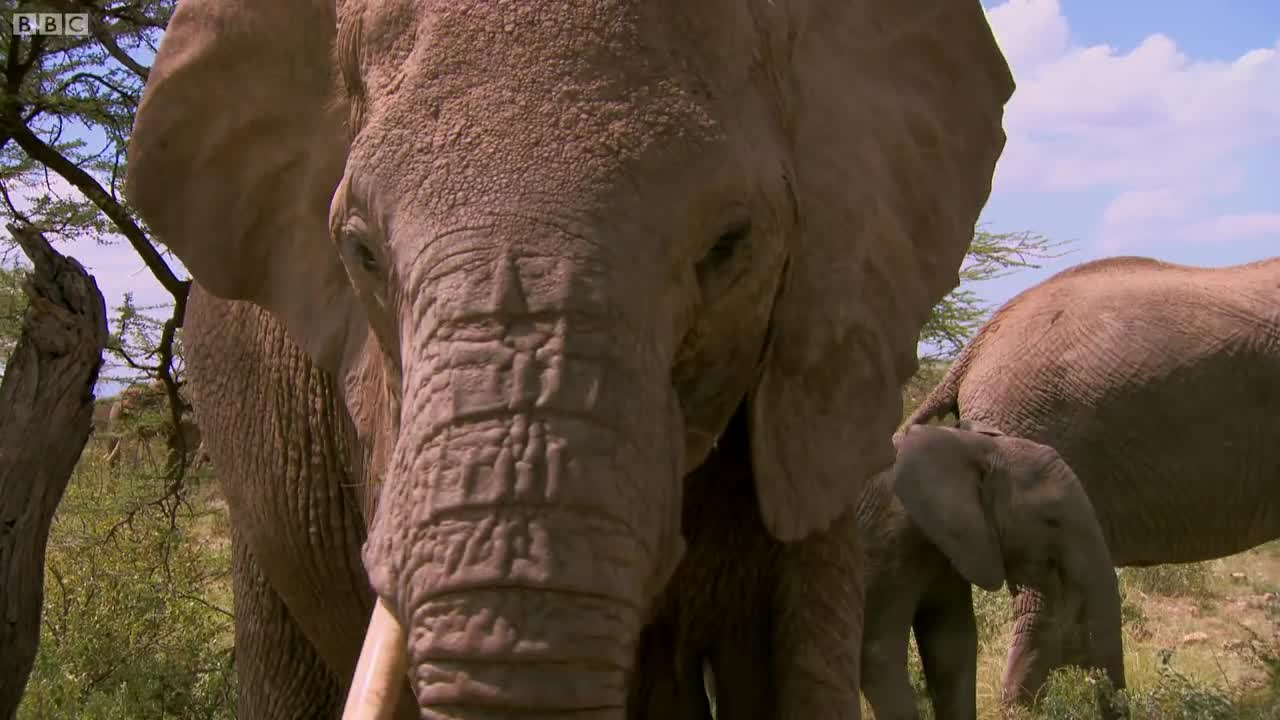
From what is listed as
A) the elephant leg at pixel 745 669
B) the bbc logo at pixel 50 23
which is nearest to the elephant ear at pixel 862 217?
the elephant leg at pixel 745 669

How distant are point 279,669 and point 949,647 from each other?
2.49 meters

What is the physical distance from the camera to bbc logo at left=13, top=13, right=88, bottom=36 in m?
4.27

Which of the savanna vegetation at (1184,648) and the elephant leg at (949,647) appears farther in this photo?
the elephant leg at (949,647)

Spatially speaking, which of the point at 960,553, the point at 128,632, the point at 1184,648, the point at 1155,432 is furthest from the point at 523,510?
the point at 1184,648

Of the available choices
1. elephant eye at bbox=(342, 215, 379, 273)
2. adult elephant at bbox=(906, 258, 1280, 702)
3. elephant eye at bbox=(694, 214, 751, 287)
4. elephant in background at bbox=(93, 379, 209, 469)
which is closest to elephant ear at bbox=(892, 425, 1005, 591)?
adult elephant at bbox=(906, 258, 1280, 702)

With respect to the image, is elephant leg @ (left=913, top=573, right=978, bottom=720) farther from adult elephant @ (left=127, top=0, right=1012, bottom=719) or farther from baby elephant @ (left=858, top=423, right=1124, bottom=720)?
adult elephant @ (left=127, top=0, right=1012, bottom=719)

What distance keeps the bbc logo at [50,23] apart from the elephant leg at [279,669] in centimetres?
197

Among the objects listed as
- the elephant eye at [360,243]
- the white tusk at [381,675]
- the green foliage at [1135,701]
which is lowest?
the white tusk at [381,675]

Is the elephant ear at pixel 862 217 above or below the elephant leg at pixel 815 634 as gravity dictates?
above

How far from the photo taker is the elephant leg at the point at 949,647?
4.69 m

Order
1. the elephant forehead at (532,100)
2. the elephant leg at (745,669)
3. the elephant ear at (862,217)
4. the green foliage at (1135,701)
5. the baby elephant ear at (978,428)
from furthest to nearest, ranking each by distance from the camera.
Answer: the baby elephant ear at (978,428)
the green foliage at (1135,701)
the elephant leg at (745,669)
the elephant ear at (862,217)
the elephant forehead at (532,100)

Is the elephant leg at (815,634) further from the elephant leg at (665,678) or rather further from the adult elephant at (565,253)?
the elephant leg at (665,678)

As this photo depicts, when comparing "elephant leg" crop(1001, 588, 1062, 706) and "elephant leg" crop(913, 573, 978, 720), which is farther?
"elephant leg" crop(913, 573, 978, 720)

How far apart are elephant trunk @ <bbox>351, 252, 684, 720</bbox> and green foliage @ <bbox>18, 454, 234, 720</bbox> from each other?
2861 mm
